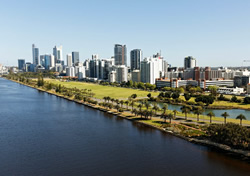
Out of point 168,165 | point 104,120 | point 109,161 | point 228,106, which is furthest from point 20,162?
point 228,106

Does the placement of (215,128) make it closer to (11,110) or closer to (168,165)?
(168,165)

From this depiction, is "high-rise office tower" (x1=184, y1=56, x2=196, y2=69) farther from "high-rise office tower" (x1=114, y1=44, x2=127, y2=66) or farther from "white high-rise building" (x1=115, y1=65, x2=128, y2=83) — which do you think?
Answer: "white high-rise building" (x1=115, y1=65, x2=128, y2=83)

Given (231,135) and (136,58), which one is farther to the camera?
(136,58)

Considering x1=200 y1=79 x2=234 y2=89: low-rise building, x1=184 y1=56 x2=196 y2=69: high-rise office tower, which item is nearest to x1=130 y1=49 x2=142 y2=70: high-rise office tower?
x1=184 y1=56 x2=196 y2=69: high-rise office tower

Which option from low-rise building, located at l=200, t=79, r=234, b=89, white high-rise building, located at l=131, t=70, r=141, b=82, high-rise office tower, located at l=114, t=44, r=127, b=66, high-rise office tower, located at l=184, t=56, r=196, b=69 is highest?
high-rise office tower, located at l=114, t=44, r=127, b=66

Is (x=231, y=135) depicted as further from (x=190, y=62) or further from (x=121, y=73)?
(x=190, y=62)

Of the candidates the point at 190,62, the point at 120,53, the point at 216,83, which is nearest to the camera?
the point at 216,83

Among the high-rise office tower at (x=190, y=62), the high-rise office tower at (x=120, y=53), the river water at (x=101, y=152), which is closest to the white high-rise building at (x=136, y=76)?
the high-rise office tower at (x=190, y=62)

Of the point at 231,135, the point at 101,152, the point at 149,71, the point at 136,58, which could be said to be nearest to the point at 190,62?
the point at 136,58
